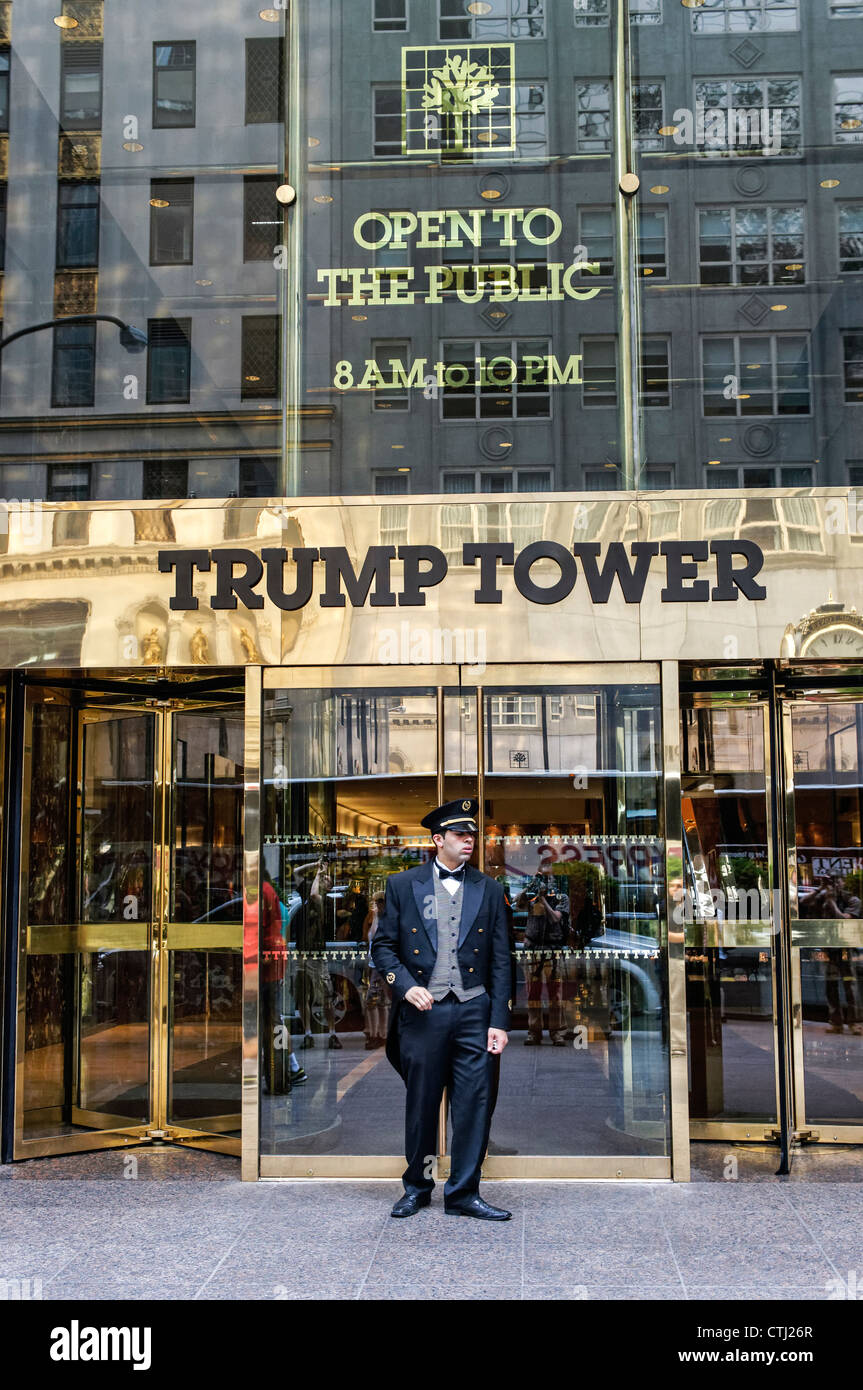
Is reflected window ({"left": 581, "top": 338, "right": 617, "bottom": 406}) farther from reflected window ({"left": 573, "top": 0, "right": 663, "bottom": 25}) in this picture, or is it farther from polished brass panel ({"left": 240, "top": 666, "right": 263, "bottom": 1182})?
polished brass panel ({"left": 240, "top": 666, "right": 263, "bottom": 1182})

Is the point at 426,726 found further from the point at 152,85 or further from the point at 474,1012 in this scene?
the point at 152,85

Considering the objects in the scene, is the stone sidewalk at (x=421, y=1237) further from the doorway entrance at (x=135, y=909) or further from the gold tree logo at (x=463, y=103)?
the gold tree logo at (x=463, y=103)

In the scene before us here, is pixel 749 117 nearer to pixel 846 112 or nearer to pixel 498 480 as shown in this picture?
pixel 846 112

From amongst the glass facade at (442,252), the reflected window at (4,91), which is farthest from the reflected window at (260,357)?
the reflected window at (4,91)

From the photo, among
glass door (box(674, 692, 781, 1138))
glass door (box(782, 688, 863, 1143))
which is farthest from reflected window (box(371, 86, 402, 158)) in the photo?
glass door (box(782, 688, 863, 1143))

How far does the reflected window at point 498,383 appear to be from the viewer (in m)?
7.58

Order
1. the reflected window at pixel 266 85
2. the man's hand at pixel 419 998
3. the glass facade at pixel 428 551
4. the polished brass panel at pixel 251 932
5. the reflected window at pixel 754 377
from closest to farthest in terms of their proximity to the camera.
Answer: the man's hand at pixel 419 998 → the polished brass panel at pixel 251 932 → the glass facade at pixel 428 551 → the reflected window at pixel 754 377 → the reflected window at pixel 266 85

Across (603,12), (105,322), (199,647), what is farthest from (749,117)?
(199,647)

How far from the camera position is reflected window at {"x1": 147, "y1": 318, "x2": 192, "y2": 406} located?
307 inches

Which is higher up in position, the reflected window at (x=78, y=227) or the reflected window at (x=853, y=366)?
the reflected window at (x=78, y=227)

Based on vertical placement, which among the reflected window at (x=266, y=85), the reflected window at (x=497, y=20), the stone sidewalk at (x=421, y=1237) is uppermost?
the reflected window at (x=497, y=20)

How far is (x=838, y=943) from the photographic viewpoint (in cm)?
792

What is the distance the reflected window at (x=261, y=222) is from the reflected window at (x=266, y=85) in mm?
421

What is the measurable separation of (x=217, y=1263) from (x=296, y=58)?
6.61m
